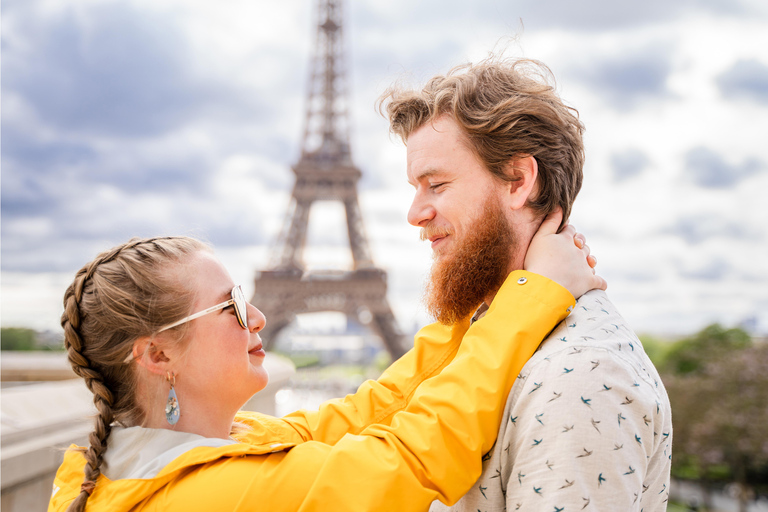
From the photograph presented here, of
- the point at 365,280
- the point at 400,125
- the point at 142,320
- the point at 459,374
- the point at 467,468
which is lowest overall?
the point at 365,280

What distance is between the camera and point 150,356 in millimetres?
1942

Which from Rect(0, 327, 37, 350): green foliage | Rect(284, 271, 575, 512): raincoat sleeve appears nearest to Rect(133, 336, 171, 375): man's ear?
Rect(284, 271, 575, 512): raincoat sleeve

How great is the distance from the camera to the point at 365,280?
27.5m

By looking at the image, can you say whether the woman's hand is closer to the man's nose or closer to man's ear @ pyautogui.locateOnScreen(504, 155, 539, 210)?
man's ear @ pyautogui.locateOnScreen(504, 155, 539, 210)

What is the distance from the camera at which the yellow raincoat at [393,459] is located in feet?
5.20

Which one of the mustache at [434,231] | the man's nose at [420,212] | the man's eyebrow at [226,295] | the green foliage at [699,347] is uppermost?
the man's nose at [420,212]

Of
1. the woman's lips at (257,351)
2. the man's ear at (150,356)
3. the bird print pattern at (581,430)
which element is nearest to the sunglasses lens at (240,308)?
the woman's lips at (257,351)

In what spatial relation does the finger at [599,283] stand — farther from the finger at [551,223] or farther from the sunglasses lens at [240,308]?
the sunglasses lens at [240,308]

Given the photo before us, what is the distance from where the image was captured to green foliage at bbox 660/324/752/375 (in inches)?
1210

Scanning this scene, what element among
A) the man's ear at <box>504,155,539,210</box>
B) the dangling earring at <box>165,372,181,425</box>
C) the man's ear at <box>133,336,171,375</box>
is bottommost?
the dangling earring at <box>165,372,181,425</box>

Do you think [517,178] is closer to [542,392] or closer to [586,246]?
[586,246]

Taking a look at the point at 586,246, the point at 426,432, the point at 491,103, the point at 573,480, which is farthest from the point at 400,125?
the point at 573,480

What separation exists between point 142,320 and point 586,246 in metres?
1.46

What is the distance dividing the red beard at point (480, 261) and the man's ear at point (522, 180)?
60 millimetres
